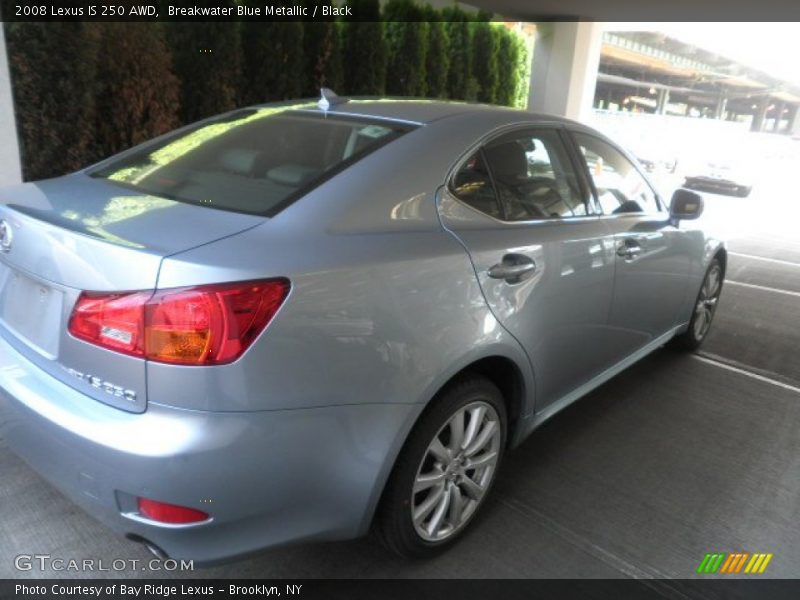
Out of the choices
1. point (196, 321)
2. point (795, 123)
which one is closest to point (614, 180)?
point (196, 321)

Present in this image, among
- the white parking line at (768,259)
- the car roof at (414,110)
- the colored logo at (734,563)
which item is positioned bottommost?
the white parking line at (768,259)

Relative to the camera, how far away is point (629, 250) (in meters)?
2.99

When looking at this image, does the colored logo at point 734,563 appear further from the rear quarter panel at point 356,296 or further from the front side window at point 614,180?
the front side window at point 614,180

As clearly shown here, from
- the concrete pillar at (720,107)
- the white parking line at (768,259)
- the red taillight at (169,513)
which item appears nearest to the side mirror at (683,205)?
the red taillight at (169,513)

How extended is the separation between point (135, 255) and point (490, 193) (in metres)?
1.31

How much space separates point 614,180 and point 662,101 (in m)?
12.4

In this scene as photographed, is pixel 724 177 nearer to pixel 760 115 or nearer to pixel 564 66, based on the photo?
pixel 760 115

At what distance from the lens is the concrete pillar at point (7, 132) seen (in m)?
4.28

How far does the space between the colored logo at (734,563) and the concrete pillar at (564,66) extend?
9641mm

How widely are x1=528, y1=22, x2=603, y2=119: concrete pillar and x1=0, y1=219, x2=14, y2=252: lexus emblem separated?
33.4ft

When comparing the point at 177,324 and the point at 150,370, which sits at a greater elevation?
the point at 177,324

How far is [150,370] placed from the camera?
156 centimetres

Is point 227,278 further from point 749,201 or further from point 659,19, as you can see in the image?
point 749,201

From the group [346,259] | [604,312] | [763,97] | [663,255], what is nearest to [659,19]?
[763,97]
